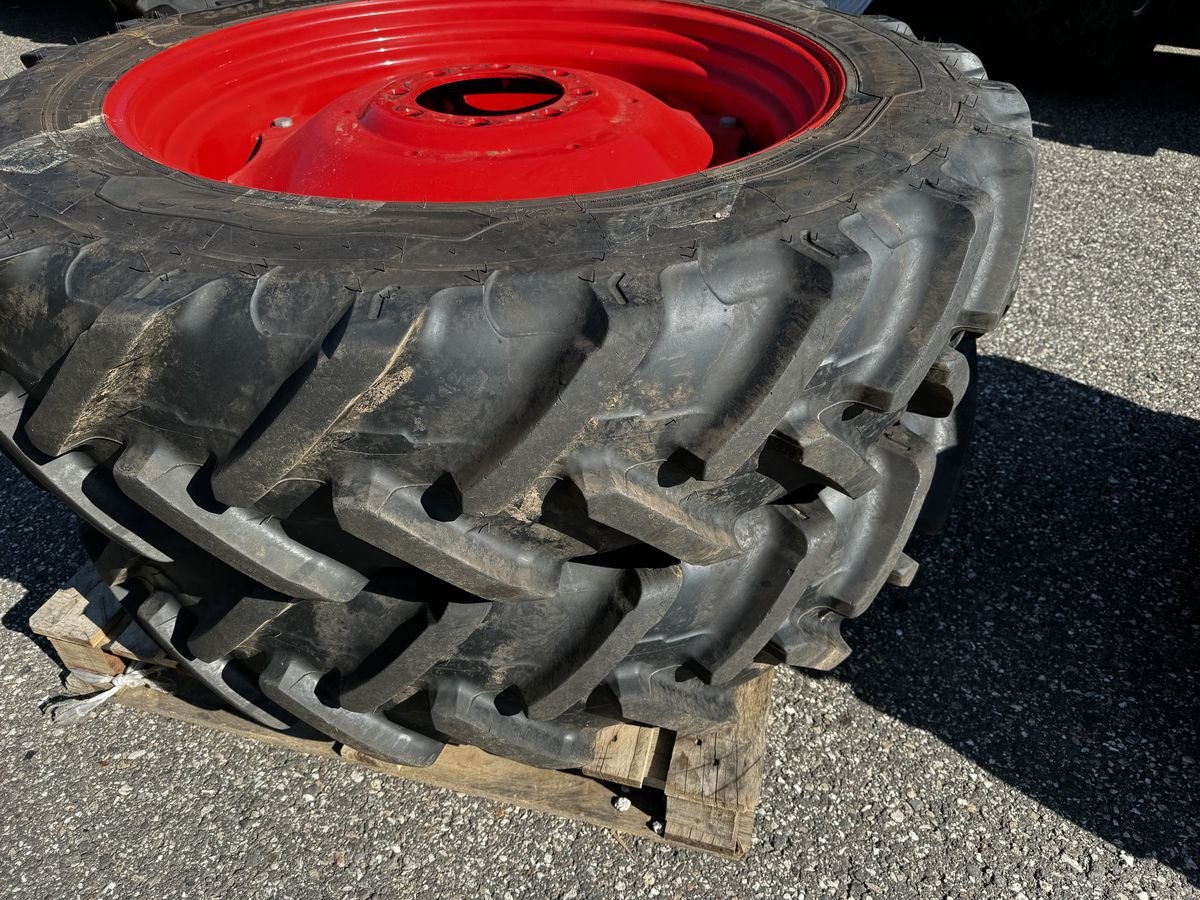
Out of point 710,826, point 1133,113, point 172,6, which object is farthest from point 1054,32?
point 710,826

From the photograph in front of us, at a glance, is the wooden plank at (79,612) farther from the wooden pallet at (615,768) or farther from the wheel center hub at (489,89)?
the wheel center hub at (489,89)

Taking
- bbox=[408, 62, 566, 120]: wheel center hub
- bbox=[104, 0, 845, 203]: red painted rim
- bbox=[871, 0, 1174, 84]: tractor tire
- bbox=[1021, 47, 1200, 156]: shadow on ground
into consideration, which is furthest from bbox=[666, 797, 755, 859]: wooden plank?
bbox=[871, 0, 1174, 84]: tractor tire

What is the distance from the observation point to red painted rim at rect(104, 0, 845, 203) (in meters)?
1.71

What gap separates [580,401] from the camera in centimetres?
106

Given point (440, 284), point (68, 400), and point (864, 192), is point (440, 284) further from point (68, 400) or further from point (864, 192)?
point (864, 192)

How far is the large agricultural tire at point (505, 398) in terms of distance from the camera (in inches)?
43.0

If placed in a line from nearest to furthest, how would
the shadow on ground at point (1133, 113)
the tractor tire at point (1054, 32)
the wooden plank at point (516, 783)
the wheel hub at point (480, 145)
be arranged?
the wheel hub at point (480, 145)
the wooden plank at point (516, 783)
the shadow on ground at point (1133, 113)
the tractor tire at point (1054, 32)

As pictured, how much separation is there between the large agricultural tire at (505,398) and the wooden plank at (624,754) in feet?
0.60

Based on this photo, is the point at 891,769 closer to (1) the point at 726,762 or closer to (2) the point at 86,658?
(1) the point at 726,762

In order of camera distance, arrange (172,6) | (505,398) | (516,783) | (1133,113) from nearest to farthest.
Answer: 1. (505,398)
2. (516,783)
3. (172,6)
4. (1133,113)

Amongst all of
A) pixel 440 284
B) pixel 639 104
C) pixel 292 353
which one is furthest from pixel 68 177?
pixel 639 104

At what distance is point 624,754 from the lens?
1791 millimetres

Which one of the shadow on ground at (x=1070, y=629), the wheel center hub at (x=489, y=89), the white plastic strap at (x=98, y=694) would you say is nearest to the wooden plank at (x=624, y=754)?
the shadow on ground at (x=1070, y=629)

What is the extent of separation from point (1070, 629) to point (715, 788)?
1050 millimetres
